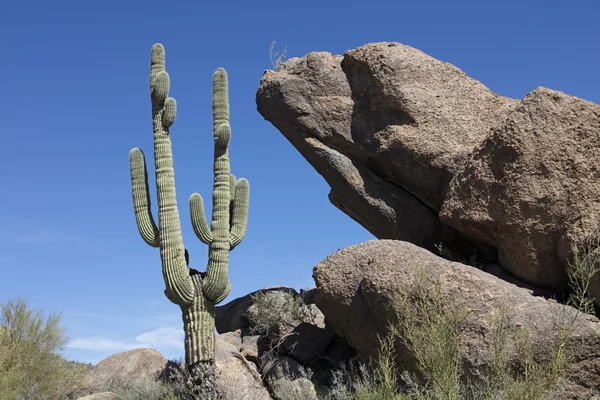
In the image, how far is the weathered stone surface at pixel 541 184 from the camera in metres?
12.4

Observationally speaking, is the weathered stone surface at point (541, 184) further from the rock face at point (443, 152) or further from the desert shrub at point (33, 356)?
the desert shrub at point (33, 356)

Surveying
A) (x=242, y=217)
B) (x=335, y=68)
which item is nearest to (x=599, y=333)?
(x=242, y=217)

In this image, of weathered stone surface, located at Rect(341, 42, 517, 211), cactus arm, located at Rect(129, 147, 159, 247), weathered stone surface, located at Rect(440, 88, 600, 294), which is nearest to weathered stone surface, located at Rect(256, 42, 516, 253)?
weathered stone surface, located at Rect(341, 42, 517, 211)

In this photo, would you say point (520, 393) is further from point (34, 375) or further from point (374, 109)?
point (34, 375)

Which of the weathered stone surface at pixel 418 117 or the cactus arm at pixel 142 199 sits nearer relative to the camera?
the cactus arm at pixel 142 199

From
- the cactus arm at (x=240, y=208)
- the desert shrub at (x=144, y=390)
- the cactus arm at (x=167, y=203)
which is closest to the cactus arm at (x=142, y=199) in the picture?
the cactus arm at (x=167, y=203)

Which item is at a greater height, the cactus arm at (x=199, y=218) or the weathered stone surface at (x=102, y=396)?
the cactus arm at (x=199, y=218)

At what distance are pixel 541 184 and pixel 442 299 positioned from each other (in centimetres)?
280

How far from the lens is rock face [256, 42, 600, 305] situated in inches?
496

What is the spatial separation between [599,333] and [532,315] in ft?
3.28

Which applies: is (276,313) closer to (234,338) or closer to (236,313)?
(234,338)

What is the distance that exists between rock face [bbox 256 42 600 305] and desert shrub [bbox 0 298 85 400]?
23.9ft

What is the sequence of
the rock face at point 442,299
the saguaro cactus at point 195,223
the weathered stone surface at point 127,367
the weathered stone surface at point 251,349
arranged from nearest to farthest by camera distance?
1. the rock face at point 442,299
2. the saguaro cactus at point 195,223
3. the weathered stone surface at point 251,349
4. the weathered stone surface at point 127,367

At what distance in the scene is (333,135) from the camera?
653 inches
